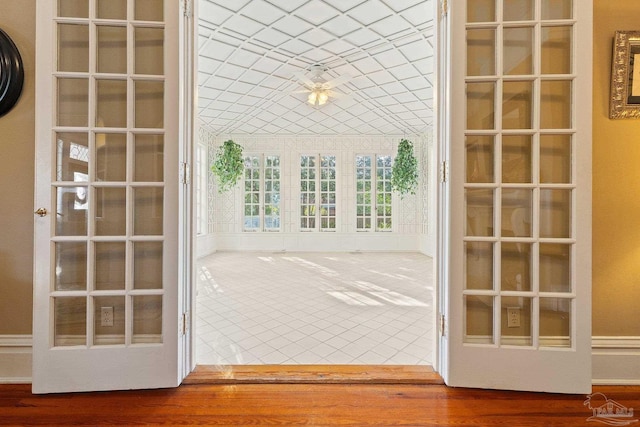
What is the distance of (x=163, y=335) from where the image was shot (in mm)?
1562

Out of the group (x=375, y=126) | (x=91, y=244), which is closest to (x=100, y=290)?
(x=91, y=244)

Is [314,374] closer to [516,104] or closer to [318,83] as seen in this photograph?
[516,104]

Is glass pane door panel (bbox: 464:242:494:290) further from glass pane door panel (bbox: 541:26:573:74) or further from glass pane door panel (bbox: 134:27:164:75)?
glass pane door panel (bbox: 134:27:164:75)

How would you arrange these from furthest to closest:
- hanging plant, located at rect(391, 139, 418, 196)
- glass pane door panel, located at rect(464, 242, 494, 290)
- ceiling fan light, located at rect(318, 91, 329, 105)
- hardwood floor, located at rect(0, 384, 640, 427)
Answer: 1. hanging plant, located at rect(391, 139, 418, 196)
2. ceiling fan light, located at rect(318, 91, 329, 105)
3. glass pane door panel, located at rect(464, 242, 494, 290)
4. hardwood floor, located at rect(0, 384, 640, 427)

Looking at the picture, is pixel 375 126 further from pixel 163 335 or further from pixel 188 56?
pixel 163 335

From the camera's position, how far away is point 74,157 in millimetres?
1567

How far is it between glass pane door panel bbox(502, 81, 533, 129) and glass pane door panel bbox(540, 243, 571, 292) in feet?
2.39

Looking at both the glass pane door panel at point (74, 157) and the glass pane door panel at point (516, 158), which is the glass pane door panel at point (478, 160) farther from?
the glass pane door panel at point (74, 157)

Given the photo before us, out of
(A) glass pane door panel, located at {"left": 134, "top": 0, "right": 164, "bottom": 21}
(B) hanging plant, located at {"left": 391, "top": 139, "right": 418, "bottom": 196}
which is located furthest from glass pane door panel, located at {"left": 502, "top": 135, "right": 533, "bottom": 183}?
(B) hanging plant, located at {"left": 391, "top": 139, "right": 418, "bottom": 196}

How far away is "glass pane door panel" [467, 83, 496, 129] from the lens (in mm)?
1610

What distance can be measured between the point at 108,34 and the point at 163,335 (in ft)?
5.88

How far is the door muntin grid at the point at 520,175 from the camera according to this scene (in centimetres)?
156

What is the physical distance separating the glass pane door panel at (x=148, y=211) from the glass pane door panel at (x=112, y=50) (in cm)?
73

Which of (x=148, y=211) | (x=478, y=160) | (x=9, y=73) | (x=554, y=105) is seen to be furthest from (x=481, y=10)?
(x=9, y=73)
